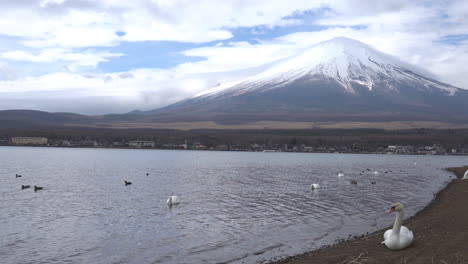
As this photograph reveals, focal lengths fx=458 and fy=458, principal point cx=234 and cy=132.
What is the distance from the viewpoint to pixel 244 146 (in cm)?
14775

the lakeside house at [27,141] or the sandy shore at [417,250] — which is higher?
the lakeside house at [27,141]

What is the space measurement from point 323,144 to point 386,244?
133 meters

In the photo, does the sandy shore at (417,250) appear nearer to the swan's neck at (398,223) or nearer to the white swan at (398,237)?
the white swan at (398,237)

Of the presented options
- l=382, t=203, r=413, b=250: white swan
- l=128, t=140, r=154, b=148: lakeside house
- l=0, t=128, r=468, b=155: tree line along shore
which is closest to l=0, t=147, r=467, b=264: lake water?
l=382, t=203, r=413, b=250: white swan

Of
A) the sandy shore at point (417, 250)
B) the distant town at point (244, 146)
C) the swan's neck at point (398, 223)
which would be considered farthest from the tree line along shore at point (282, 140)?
the swan's neck at point (398, 223)

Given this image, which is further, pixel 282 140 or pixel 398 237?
pixel 282 140

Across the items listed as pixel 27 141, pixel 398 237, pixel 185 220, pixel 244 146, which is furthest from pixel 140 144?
pixel 398 237

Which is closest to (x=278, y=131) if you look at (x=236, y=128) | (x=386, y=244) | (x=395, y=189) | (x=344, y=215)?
(x=236, y=128)

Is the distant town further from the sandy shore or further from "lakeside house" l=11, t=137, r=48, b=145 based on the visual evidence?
the sandy shore

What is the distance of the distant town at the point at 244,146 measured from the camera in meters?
139

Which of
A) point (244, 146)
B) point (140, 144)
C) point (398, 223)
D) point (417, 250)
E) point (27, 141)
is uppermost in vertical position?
point (27, 141)

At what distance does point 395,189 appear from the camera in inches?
1556

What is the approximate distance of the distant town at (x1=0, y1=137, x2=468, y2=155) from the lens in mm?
139000

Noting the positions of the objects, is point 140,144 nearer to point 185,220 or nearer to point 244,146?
point 244,146
